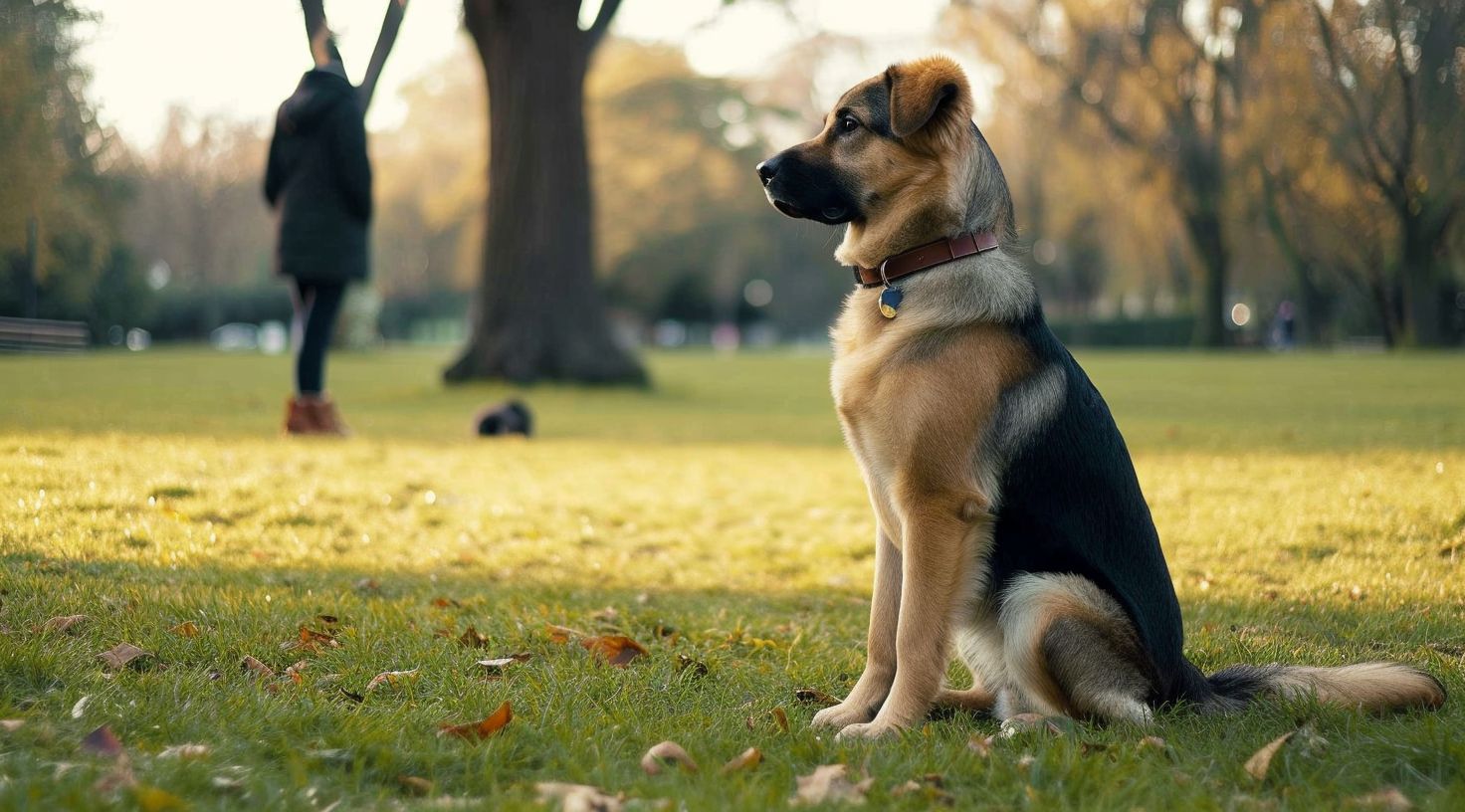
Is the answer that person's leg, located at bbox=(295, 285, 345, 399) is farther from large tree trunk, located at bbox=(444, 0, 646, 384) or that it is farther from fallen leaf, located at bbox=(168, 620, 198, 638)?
large tree trunk, located at bbox=(444, 0, 646, 384)

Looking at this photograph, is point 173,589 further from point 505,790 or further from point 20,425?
point 20,425

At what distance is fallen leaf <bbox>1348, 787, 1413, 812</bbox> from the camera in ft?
9.21

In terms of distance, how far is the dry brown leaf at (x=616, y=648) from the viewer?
14.1 ft

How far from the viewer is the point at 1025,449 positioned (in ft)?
11.6

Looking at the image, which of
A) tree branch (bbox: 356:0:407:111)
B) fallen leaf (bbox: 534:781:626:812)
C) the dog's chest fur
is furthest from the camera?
tree branch (bbox: 356:0:407:111)

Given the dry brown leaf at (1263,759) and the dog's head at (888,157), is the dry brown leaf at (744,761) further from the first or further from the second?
the dog's head at (888,157)

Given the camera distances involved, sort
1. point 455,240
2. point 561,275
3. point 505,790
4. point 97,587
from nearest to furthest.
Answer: point 505,790
point 97,587
point 561,275
point 455,240

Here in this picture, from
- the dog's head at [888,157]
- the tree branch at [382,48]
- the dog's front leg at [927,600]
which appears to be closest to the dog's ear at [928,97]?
the dog's head at [888,157]

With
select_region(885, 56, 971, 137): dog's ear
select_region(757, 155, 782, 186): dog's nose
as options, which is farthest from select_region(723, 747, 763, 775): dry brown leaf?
select_region(885, 56, 971, 137): dog's ear

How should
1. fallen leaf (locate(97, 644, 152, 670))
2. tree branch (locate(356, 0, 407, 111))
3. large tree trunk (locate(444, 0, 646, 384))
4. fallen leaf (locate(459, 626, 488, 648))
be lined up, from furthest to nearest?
large tree trunk (locate(444, 0, 646, 384)) → tree branch (locate(356, 0, 407, 111)) → fallen leaf (locate(459, 626, 488, 648)) → fallen leaf (locate(97, 644, 152, 670))

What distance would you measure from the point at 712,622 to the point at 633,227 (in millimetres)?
52802

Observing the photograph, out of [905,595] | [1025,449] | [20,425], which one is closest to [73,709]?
[905,595]

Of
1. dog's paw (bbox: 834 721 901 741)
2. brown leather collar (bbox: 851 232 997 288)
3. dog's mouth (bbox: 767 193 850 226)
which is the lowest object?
dog's paw (bbox: 834 721 901 741)

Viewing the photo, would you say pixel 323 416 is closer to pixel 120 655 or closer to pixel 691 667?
pixel 120 655
